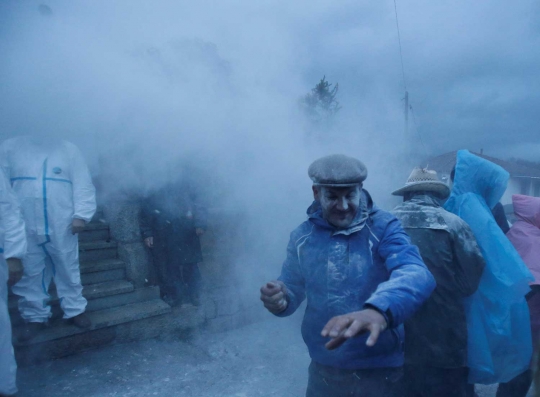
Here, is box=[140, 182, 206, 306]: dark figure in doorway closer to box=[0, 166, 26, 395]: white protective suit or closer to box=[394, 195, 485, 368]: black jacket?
box=[0, 166, 26, 395]: white protective suit

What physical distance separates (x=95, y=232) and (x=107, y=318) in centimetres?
133

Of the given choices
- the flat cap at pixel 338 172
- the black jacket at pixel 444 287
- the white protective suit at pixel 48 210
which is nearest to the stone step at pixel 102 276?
the white protective suit at pixel 48 210

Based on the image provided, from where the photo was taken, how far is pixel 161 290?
4414 mm

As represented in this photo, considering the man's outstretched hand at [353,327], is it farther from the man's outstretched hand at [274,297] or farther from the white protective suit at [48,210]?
the white protective suit at [48,210]

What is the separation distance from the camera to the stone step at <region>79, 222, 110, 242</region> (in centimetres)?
462

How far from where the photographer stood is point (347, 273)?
1.75m

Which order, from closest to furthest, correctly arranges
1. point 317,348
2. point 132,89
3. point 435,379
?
1. point 317,348
2. point 435,379
3. point 132,89

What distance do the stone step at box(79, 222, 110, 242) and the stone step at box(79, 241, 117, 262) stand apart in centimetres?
10

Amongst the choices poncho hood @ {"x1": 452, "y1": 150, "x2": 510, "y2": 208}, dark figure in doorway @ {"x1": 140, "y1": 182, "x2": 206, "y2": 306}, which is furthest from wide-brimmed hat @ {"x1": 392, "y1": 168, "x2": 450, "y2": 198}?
dark figure in doorway @ {"x1": 140, "y1": 182, "x2": 206, "y2": 306}

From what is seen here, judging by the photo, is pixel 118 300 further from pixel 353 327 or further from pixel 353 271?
pixel 353 327

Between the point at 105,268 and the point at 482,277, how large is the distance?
3.65 metres

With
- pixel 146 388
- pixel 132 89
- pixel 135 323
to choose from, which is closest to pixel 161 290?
pixel 135 323

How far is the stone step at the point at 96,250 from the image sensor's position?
4423mm

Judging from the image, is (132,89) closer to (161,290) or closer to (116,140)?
(116,140)
